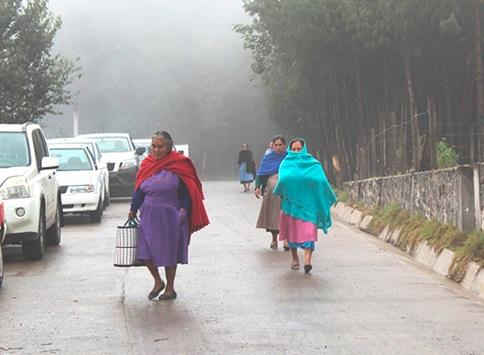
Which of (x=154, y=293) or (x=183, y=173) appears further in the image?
(x=154, y=293)

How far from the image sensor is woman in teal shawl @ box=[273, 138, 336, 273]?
39.1ft

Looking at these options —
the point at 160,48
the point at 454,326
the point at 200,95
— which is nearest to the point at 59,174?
the point at 454,326

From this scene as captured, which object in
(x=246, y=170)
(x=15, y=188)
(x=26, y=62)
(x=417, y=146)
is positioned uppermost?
(x=26, y=62)

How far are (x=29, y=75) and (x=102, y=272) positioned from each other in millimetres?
17245

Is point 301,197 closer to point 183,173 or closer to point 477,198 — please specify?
point 477,198

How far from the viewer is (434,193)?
14.0 metres

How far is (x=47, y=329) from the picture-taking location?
815 centimetres

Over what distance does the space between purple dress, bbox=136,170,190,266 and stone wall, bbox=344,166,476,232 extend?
427cm

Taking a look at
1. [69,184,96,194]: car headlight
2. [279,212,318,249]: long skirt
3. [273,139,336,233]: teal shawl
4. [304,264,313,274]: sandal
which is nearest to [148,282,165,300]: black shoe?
[304,264,313,274]: sandal

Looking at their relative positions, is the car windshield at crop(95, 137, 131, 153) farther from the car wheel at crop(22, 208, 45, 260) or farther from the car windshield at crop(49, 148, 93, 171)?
the car wheel at crop(22, 208, 45, 260)

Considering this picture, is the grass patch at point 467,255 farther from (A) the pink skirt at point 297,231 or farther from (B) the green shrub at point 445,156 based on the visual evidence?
(B) the green shrub at point 445,156

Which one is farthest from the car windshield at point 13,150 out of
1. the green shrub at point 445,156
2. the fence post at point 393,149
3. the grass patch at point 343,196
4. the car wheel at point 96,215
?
the grass patch at point 343,196

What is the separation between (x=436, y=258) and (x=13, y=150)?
6004 mm

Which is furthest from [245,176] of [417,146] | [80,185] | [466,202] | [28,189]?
[466,202]
